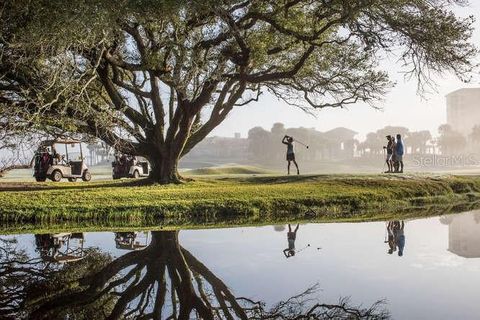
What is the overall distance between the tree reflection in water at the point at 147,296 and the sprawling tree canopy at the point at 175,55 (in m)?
12.4

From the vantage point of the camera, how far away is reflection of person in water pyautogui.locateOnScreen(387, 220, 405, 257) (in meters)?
10.8

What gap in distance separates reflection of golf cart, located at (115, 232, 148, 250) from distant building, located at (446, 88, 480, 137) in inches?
7057

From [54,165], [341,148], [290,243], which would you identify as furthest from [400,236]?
[341,148]

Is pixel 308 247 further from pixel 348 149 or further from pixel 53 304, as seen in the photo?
pixel 348 149

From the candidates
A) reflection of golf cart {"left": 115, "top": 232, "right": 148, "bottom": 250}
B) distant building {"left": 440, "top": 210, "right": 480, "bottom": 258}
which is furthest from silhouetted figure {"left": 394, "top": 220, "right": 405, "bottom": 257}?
reflection of golf cart {"left": 115, "top": 232, "right": 148, "bottom": 250}

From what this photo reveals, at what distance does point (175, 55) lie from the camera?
2297 centimetres

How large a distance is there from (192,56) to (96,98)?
7.07 metres

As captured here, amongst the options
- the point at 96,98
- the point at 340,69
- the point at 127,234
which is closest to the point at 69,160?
the point at 96,98

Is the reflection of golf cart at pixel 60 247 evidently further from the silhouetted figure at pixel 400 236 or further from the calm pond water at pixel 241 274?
the silhouetted figure at pixel 400 236

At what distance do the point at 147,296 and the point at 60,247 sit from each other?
17.1 feet

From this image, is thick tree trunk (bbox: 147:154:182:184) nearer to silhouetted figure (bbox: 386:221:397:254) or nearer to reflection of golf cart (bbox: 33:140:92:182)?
reflection of golf cart (bbox: 33:140:92:182)

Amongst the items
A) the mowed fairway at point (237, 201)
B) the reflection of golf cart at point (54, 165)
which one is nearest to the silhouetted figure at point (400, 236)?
the mowed fairway at point (237, 201)

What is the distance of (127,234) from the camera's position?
1387 centimetres

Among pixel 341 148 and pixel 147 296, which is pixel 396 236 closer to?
pixel 147 296
